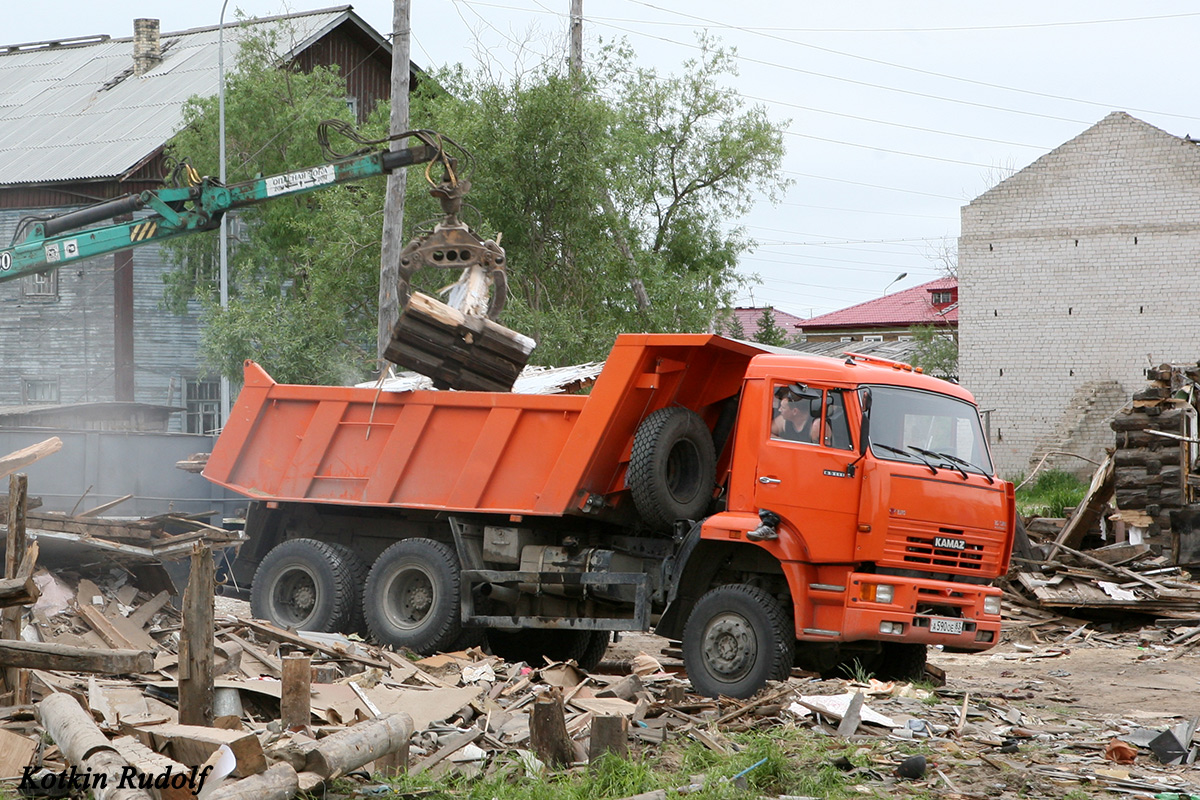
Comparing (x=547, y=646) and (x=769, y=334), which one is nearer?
(x=547, y=646)

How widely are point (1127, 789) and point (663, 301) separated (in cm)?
1683

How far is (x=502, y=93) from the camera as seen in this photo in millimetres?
21281

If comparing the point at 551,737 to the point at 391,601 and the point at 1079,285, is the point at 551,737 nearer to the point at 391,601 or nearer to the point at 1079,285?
the point at 391,601

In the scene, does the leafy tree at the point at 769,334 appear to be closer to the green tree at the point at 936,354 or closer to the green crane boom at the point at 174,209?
the green tree at the point at 936,354

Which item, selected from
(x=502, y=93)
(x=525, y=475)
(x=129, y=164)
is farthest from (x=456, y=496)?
(x=129, y=164)

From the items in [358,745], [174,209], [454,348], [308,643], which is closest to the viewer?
[358,745]


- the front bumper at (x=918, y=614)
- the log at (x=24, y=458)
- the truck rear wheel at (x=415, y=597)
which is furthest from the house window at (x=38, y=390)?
the front bumper at (x=918, y=614)

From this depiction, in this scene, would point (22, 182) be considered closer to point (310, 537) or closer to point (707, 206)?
point (707, 206)

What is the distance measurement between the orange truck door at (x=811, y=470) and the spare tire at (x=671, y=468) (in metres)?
0.80

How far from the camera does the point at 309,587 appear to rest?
12.0 m

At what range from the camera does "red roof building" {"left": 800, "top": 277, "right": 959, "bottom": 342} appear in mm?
46438

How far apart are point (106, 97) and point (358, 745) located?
109 feet

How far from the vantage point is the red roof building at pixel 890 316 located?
1828 inches
